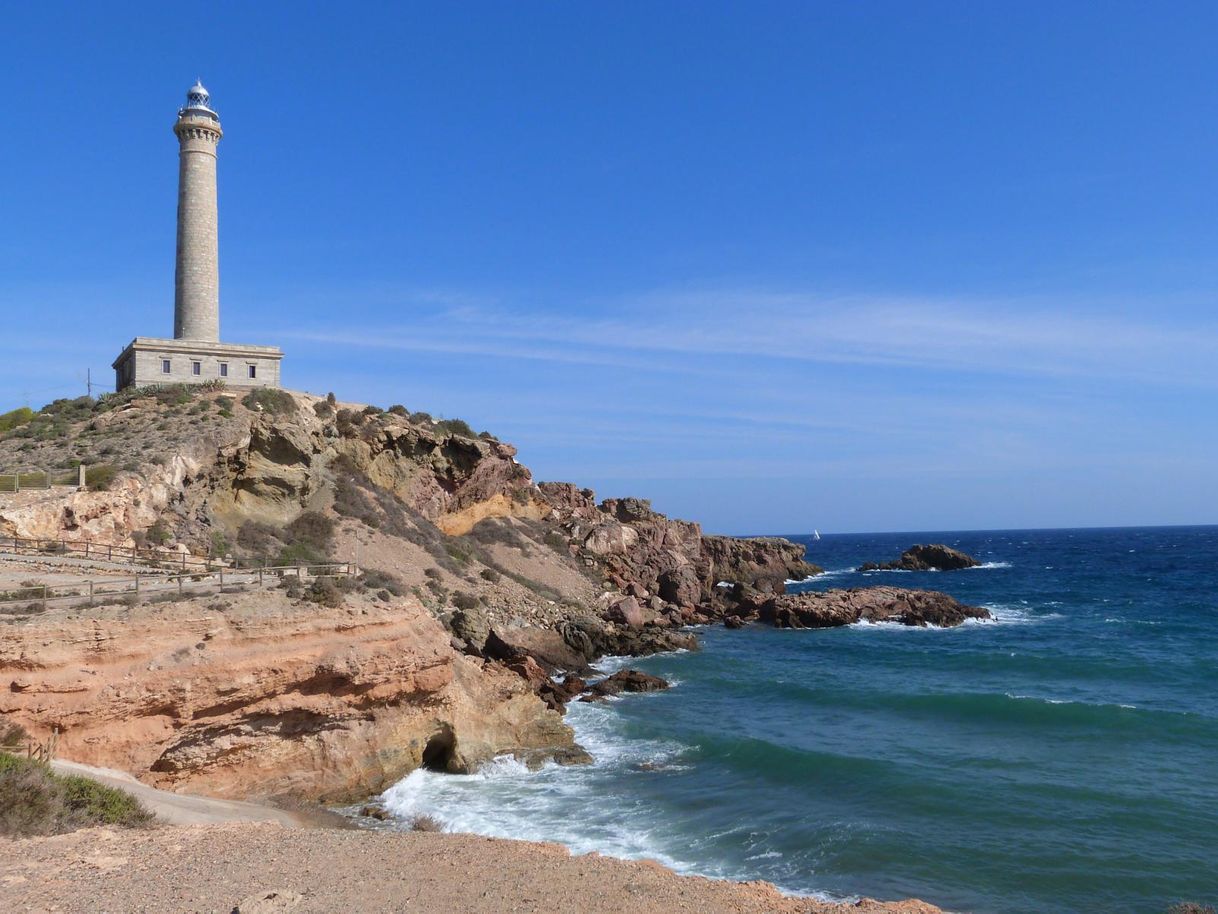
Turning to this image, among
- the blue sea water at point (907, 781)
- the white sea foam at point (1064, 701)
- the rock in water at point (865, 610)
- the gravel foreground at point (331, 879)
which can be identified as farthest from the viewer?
the rock in water at point (865, 610)

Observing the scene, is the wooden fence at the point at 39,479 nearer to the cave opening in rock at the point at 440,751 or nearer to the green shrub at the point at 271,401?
the green shrub at the point at 271,401

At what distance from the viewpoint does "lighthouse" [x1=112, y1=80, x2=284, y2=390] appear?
39250 mm

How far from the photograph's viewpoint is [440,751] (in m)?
19.2

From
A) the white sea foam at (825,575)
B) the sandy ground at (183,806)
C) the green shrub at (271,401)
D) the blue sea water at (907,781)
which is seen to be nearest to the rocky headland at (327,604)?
the green shrub at (271,401)

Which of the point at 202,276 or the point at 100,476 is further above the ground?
the point at 202,276

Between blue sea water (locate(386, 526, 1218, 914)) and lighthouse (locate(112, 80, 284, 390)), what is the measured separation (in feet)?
75.6

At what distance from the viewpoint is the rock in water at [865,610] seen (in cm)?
4491

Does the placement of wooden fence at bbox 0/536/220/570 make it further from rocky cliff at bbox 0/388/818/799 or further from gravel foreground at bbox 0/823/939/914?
gravel foreground at bbox 0/823/939/914

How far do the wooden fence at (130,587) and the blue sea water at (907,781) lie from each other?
5.79 meters

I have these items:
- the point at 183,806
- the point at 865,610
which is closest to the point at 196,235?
the point at 183,806

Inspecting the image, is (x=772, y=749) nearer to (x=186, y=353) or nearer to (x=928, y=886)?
(x=928, y=886)

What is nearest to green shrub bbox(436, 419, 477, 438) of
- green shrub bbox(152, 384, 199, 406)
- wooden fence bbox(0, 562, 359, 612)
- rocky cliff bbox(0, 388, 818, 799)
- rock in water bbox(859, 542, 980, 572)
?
rocky cliff bbox(0, 388, 818, 799)

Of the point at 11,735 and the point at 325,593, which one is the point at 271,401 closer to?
the point at 325,593

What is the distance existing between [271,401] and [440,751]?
22.4m
